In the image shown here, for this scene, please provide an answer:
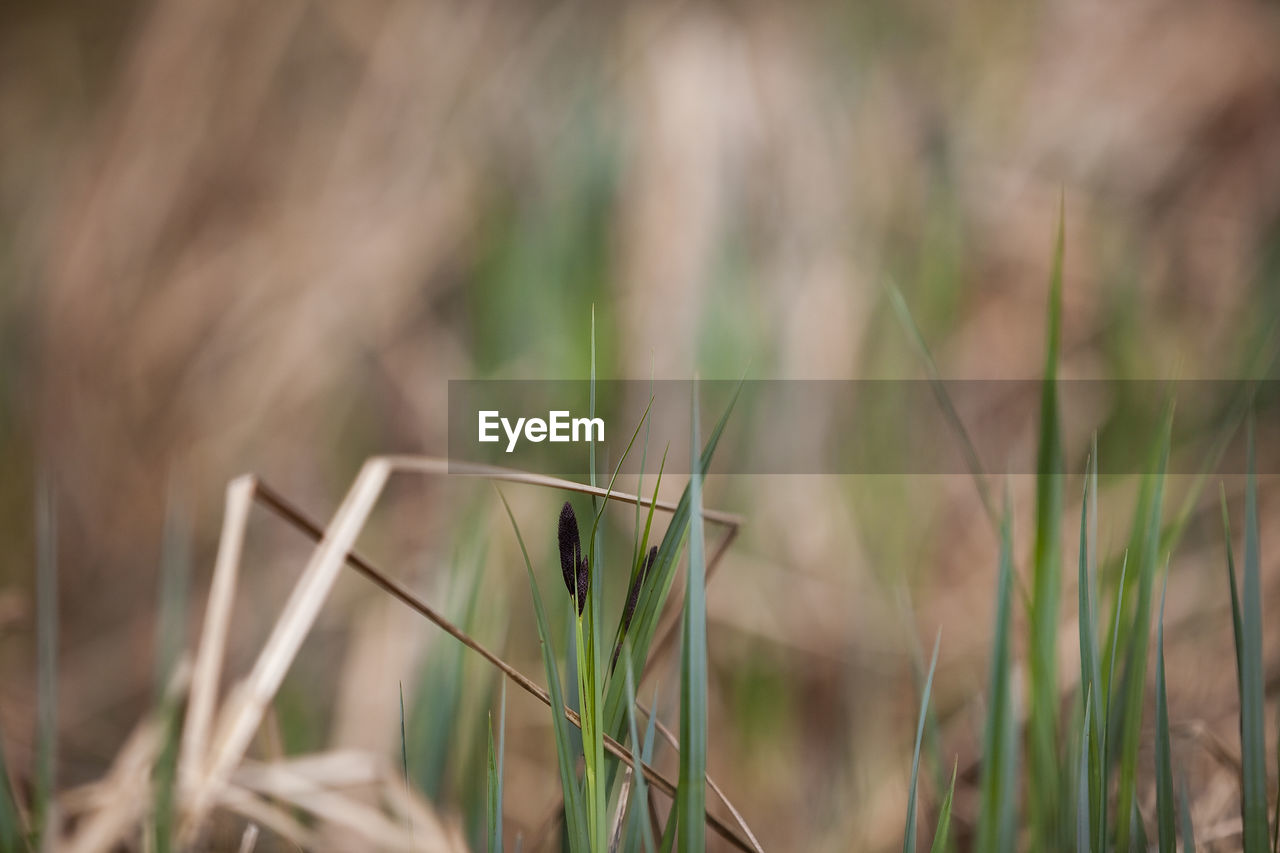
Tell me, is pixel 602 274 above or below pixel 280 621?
above

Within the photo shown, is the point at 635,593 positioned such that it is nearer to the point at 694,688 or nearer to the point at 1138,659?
the point at 694,688

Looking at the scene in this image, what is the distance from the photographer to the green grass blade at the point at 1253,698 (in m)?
0.23

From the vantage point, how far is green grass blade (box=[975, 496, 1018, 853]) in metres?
0.22

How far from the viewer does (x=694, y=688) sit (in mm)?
225

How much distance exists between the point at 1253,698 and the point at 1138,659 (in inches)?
1.3

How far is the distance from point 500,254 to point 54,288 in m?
0.67

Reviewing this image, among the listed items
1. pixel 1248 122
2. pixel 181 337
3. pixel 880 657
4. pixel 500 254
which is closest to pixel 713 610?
pixel 880 657

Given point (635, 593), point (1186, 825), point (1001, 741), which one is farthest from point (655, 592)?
point (1186, 825)

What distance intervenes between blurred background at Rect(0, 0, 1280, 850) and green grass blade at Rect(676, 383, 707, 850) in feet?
1.53

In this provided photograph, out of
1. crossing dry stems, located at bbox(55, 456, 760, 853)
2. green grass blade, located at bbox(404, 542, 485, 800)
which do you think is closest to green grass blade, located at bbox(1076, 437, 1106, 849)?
crossing dry stems, located at bbox(55, 456, 760, 853)

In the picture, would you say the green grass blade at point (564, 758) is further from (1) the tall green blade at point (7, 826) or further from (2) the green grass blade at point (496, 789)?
(1) the tall green blade at point (7, 826)

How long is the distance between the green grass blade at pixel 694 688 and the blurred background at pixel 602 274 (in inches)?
18.3

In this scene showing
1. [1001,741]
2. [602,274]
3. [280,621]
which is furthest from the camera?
[602,274]

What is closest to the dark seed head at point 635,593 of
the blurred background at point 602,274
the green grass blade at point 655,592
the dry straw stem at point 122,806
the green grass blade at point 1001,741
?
the green grass blade at point 655,592
